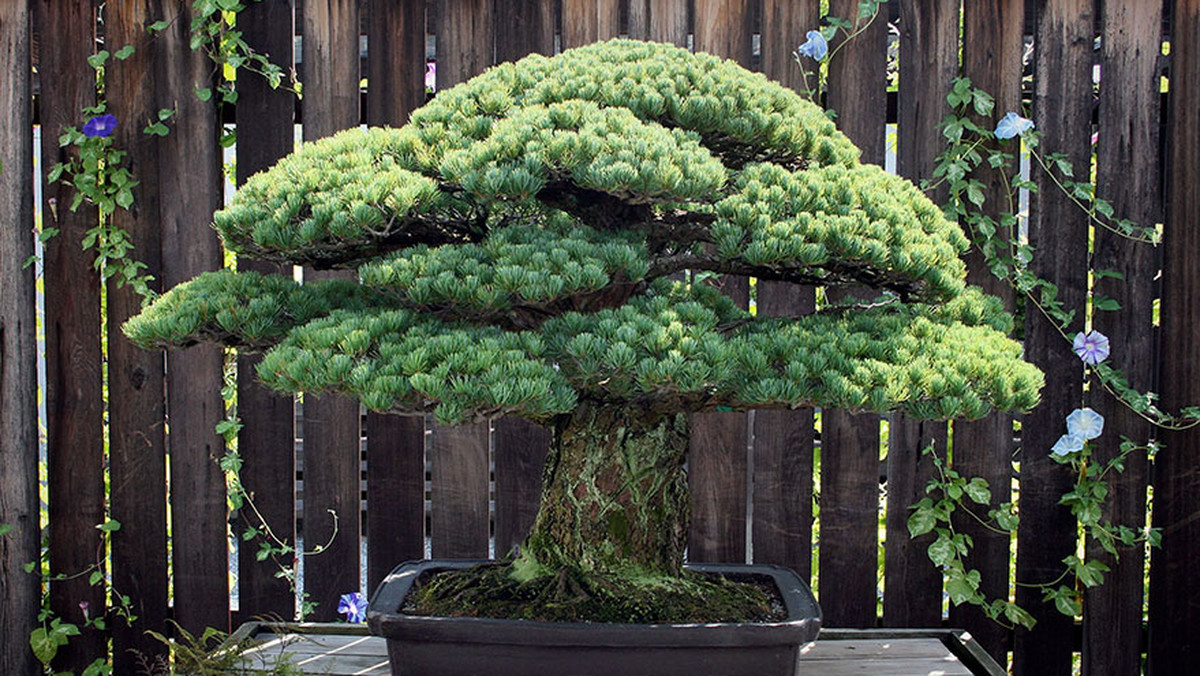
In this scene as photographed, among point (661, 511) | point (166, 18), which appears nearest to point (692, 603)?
point (661, 511)

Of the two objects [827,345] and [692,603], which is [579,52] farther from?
[692,603]

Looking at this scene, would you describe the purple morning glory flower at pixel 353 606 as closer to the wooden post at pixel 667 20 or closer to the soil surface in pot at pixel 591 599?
the soil surface in pot at pixel 591 599

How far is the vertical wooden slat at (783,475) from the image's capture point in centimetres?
228

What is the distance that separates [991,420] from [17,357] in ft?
7.19

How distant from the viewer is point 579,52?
1547 mm

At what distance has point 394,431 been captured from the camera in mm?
2312

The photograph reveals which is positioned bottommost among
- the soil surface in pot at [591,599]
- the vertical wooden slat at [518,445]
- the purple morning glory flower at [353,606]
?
the purple morning glory flower at [353,606]

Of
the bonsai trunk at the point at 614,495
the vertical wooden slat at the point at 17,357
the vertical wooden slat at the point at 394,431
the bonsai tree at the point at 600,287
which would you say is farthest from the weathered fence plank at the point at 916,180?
the vertical wooden slat at the point at 17,357

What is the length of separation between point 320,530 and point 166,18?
1.21 metres

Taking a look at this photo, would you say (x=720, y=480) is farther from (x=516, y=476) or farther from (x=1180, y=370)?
(x=1180, y=370)

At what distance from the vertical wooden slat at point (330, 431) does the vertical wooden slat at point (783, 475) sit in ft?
3.00

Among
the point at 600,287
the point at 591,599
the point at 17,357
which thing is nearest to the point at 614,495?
the point at 591,599

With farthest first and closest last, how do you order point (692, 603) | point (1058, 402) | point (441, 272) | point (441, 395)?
1. point (1058, 402)
2. point (692, 603)
3. point (441, 272)
4. point (441, 395)

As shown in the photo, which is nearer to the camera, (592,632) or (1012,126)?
(592,632)
